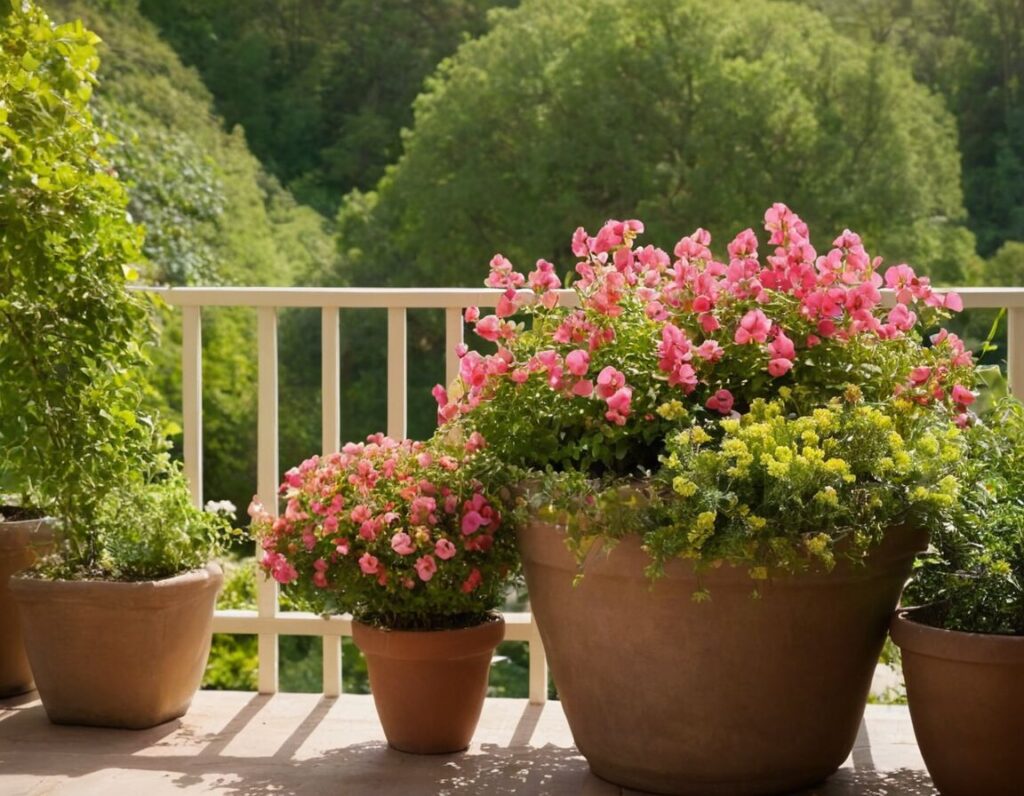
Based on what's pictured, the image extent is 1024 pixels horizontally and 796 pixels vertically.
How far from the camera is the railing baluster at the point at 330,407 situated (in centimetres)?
327

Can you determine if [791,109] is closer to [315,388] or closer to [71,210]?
[315,388]

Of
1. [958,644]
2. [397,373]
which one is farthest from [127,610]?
[958,644]

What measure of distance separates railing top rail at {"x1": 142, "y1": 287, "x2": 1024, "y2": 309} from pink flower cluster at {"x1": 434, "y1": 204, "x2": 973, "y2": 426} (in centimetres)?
37

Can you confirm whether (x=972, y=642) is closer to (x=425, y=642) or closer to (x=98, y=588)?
(x=425, y=642)

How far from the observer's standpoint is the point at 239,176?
54.0ft

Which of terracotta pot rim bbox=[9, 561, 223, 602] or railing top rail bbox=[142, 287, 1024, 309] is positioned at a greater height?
railing top rail bbox=[142, 287, 1024, 309]

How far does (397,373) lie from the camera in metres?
3.23

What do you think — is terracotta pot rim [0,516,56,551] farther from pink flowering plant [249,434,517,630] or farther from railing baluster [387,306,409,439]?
railing baluster [387,306,409,439]

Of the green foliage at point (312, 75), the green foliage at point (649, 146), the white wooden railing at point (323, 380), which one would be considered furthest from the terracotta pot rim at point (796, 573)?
the green foliage at point (312, 75)

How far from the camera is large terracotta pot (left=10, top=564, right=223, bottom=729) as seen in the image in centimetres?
295

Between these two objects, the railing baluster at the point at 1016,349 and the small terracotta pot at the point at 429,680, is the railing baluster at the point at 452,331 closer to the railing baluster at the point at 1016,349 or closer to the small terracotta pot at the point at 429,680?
the small terracotta pot at the point at 429,680

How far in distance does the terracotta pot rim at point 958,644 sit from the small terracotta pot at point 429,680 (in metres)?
0.79

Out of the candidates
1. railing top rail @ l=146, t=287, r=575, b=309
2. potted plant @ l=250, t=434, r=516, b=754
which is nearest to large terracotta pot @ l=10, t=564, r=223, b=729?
potted plant @ l=250, t=434, r=516, b=754

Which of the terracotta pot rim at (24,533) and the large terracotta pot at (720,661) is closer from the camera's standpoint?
the large terracotta pot at (720,661)
